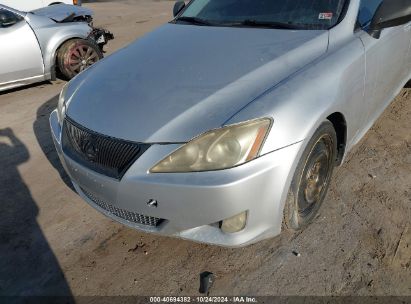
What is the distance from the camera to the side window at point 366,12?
275cm

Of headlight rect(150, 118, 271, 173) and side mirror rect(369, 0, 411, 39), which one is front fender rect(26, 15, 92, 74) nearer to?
headlight rect(150, 118, 271, 173)

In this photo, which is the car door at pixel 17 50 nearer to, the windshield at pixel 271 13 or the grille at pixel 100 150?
the windshield at pixel 271 13

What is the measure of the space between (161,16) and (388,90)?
917 centimetres

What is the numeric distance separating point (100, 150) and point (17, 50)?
3.94 meters

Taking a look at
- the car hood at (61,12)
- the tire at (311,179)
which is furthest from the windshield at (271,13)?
the car hood at (61,12)

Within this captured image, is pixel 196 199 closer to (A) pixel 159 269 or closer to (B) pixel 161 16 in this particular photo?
(A) pixel 159 269

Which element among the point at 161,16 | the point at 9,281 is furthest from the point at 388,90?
the point at 161,16

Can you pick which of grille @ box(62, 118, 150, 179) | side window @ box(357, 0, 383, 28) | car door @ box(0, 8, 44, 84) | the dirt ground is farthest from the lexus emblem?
car door @ box(0, 8, 44, 84)

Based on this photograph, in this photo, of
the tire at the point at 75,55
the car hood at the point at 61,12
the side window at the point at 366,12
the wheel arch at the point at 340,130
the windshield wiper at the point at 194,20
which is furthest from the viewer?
the car hood at the point at 61,12

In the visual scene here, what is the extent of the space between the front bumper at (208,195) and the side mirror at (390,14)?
4.41ft

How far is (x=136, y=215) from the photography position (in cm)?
220

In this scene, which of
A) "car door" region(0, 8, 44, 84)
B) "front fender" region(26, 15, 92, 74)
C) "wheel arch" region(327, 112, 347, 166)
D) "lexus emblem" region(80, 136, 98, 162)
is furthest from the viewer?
"front fender" region(26, 15, 92, 74)

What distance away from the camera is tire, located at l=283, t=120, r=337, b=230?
218cm

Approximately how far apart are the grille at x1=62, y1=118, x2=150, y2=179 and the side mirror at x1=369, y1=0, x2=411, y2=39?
1.89 m
